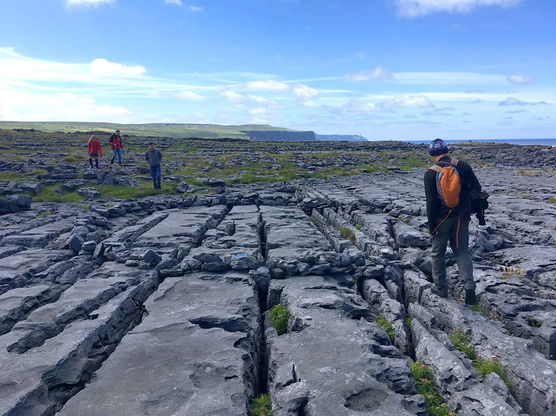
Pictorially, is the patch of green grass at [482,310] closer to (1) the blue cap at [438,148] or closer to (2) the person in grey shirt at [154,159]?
(1) the blue cap at [438,148]

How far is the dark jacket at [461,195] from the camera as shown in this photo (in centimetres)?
802

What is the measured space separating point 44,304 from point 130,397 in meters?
4.49

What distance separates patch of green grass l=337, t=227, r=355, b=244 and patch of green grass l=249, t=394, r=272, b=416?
29.0 feet

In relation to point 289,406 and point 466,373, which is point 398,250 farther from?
point 289,406

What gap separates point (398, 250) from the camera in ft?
41.5

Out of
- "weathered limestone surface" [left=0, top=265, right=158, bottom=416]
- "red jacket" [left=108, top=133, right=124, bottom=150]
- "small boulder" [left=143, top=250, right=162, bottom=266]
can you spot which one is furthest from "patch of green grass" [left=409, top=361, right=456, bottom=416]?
"red jacket" [left=108, top=133, right=124, bottom=150]

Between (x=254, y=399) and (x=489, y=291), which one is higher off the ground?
(x=489, y=291)

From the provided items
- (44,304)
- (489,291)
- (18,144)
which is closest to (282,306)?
(489,291)

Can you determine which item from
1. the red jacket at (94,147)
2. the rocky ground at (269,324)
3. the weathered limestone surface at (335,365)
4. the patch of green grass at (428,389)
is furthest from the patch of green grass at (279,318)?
the red jacket at (94,147)

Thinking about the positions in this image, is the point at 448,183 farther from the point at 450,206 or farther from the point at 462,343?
the point at 462,343

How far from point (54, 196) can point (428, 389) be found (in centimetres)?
2267

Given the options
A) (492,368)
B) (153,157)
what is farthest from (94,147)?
(492,368)

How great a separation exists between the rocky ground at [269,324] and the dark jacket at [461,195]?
6.04 ft

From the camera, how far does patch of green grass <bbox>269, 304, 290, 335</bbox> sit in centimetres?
751
